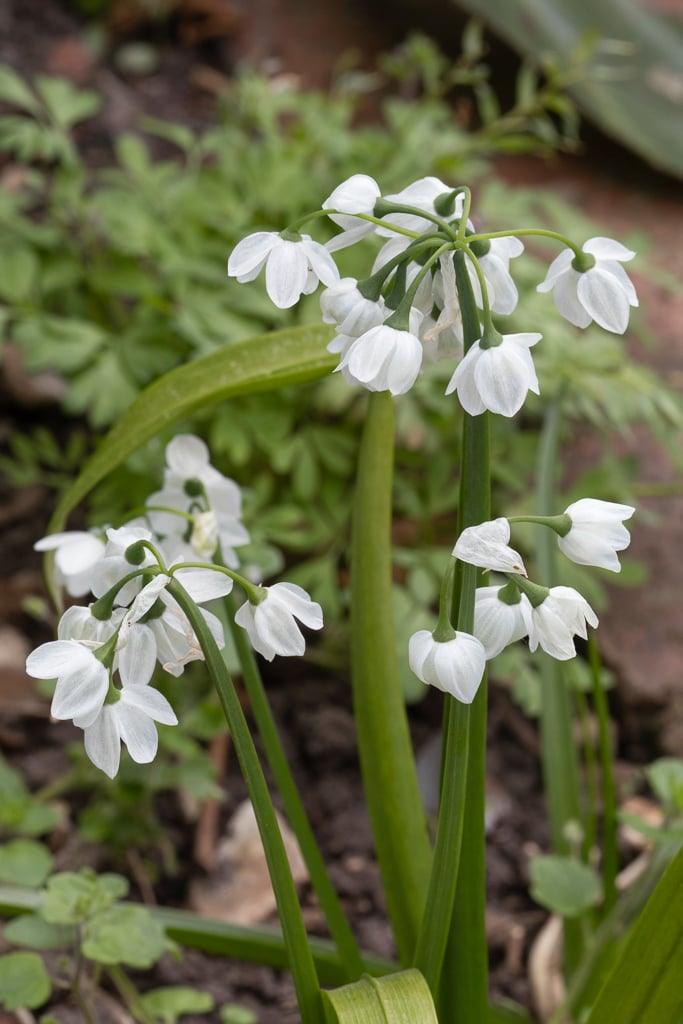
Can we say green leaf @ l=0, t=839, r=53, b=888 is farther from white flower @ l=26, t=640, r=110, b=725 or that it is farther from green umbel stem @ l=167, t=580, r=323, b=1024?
white flower @ l=26, t=640, r=110, b=725

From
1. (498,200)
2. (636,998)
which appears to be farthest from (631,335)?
(636,998)

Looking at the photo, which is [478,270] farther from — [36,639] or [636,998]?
[36,639]

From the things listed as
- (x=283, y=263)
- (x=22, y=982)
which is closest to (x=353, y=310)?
(x=283, y=263)

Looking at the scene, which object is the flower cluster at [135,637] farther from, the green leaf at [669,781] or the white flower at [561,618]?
the green leaf at [669,781]

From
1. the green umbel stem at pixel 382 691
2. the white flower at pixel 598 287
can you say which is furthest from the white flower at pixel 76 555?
the white flower at pixel 598 287

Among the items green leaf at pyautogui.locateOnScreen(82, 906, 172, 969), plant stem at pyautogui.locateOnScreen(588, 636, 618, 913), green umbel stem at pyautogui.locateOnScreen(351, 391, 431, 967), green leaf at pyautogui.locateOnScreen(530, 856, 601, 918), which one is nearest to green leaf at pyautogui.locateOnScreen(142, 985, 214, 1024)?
green leaf at pyautogui.locateOnScreen(82, 906, 172, 969)
